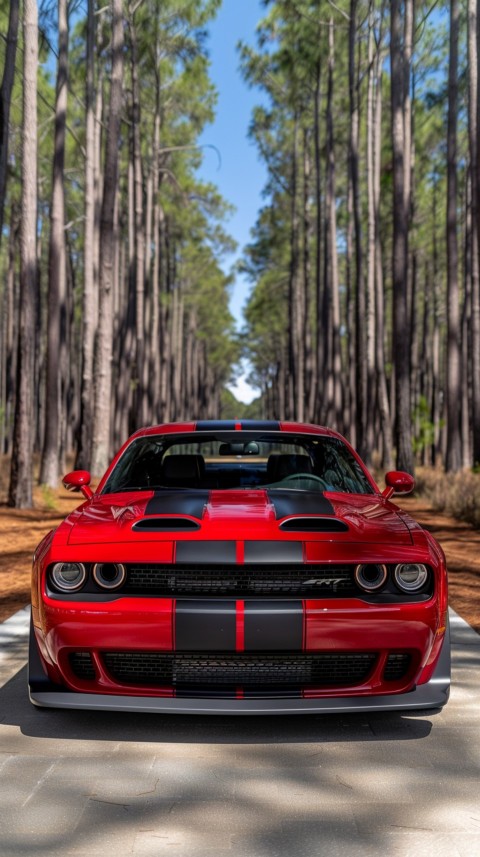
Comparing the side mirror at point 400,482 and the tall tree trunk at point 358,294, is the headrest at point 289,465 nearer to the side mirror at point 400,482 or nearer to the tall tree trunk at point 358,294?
the side mirror at point 400,482

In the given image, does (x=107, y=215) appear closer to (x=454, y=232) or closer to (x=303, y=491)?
(x=454, y=232)

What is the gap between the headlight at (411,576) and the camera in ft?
11.7

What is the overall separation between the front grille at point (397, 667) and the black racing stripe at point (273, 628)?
414 mm

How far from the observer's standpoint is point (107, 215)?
18.0 metres

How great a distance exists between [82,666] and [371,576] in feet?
4.12

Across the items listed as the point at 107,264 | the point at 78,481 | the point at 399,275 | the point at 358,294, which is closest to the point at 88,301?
the point at 107,264

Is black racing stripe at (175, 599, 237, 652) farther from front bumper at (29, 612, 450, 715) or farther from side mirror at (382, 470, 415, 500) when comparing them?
side mirror at (382, 470, 415, 500)

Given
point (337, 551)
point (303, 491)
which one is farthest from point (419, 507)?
point (337, 551)

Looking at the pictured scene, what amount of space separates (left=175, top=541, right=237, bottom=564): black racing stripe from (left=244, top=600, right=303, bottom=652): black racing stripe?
0.22 metres

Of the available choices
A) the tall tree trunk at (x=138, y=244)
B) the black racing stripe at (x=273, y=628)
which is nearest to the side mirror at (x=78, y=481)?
the black racing stripe at (x=273, y=628)

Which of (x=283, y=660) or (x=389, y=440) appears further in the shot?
(x=389, y=440)

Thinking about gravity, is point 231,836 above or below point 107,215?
below

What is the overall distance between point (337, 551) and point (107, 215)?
1563cm

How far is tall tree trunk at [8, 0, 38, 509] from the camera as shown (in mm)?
14109
